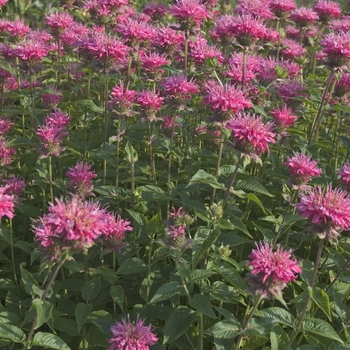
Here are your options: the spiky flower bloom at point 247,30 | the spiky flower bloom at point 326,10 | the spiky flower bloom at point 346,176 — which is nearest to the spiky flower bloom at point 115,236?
the spiky flower bloom at point 346,176

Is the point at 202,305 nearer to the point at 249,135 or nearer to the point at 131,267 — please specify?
the point at 131,267

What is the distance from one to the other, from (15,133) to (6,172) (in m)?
0.69

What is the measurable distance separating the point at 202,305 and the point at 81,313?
59 centimetres

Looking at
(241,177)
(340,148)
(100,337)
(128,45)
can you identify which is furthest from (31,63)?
(340,148)

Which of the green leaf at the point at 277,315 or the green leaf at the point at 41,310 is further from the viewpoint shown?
the green leaf at the point at 277,315

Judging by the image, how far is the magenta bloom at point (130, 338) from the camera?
2.31 m

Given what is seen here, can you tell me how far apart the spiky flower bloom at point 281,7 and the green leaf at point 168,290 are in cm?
298

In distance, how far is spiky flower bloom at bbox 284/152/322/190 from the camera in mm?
2961

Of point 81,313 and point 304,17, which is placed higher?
point 304,17

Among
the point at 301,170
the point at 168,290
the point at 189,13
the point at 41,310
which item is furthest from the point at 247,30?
the point at 41,310

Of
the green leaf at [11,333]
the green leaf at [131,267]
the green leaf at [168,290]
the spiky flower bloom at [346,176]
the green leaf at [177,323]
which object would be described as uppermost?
the spiky flower bloom at [346,176]

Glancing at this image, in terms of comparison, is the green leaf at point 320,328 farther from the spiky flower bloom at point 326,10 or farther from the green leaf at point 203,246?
the spiky flower bloom at point 326,10

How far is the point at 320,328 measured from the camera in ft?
8.38

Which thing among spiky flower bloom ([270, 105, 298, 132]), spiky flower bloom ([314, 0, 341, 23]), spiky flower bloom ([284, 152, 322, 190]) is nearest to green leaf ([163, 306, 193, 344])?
spiky flower bloom ([284, 152, 322, 190])
